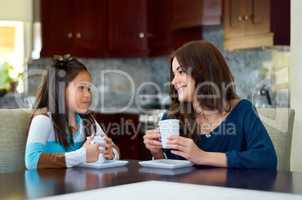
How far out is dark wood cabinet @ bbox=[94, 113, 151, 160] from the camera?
4676 millimetres

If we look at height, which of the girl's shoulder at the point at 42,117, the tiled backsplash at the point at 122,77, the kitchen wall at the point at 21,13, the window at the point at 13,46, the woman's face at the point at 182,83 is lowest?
the girl's shoulder at the point at 42,117

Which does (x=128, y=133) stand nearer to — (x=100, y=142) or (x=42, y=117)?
(x=42, y=117)

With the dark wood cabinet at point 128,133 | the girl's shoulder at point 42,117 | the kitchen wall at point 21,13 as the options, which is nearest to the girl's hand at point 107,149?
the girl's shoulder at point 42,117

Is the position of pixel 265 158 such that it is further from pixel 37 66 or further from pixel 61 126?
pixel 37 66

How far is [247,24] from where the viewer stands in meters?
3.89

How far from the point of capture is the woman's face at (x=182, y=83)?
1895mm

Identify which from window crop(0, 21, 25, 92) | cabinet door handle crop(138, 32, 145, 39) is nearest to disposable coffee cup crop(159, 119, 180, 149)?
cabinet door handle crop(138, 32, 145, 39)

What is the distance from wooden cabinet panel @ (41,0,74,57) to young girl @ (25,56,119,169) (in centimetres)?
292

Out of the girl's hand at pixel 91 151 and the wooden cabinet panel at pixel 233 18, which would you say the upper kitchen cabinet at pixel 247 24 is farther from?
the girl's hand at pixel 91 151

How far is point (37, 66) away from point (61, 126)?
3.62m

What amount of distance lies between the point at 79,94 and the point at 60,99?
0.27 ft

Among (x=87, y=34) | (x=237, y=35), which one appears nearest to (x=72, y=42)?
(x=87, y=34)

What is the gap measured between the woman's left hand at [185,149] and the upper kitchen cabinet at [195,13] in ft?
8.94

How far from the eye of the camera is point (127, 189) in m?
1.22
